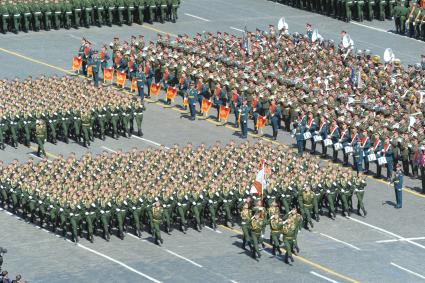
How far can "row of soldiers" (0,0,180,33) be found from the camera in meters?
96.3

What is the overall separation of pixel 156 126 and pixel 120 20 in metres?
19.6

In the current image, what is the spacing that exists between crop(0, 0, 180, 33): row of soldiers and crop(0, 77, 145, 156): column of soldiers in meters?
15.5

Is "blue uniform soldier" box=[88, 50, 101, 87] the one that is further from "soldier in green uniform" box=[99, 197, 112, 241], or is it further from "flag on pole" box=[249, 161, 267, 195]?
"soldier in green uniform" box=[99, 197, 112, 241]

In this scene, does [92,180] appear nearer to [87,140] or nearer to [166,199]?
[166,199]

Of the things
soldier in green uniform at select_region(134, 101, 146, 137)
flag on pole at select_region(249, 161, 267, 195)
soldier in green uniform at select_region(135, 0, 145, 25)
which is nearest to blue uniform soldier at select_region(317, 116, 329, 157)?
soldier in green uniform at select_region(134, 101, 146, 137)

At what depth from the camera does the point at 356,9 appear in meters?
102

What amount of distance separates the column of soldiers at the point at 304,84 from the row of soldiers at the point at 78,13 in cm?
789

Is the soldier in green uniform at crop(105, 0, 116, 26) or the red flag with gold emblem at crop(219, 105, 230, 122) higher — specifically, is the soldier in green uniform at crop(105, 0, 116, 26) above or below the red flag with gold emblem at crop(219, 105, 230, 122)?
above

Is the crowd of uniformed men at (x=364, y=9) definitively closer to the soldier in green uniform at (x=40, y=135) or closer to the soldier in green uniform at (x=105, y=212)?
the soldier in green uniform at (x=40, y=135)

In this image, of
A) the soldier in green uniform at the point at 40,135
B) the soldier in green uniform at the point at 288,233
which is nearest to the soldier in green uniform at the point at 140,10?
the soldier in green uniform at the point at 40,135

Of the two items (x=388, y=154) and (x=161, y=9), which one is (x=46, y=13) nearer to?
(x=161, y=9)

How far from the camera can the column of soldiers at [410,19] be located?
3861 inches

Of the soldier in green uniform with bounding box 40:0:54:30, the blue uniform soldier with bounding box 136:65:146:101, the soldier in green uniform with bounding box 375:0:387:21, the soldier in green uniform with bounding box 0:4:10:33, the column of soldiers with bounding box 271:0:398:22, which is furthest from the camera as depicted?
the soldier in green uniform with bounding box 375:0:387:21

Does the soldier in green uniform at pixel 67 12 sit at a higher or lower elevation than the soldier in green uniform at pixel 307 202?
higher
